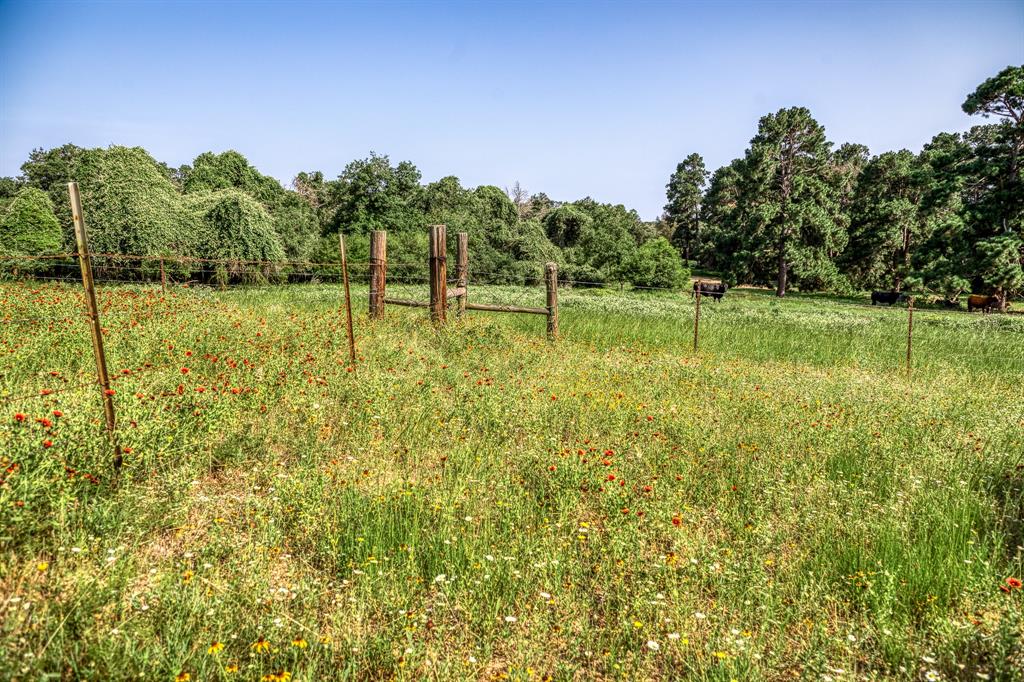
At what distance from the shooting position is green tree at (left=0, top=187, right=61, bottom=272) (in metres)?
35.1

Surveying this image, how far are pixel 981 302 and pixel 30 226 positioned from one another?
2384 inches

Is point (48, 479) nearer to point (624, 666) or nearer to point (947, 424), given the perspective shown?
point (624, 666)

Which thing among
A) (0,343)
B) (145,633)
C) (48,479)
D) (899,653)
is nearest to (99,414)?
(48,479)

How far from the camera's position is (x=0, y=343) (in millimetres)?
5949

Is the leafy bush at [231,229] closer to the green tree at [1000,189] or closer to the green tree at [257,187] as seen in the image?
the green tree at [257,187]

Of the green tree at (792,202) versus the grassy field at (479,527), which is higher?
the green tree at (792,202)

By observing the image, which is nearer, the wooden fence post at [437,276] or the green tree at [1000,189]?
the wooden fence post at [437,276]

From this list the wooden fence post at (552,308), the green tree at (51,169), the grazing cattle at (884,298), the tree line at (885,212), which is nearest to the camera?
the wooden fence post at (552,308)

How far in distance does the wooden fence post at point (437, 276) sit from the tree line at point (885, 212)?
27.0 meters

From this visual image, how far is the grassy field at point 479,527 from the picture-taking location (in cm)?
259

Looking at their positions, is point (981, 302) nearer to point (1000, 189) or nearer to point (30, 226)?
point (1000, 189)

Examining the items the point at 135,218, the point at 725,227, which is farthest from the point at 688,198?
the point at 135,218

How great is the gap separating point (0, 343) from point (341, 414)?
4257 mm

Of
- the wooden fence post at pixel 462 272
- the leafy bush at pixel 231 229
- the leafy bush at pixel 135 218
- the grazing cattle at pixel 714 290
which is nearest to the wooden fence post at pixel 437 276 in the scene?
the wooden fence post at pixel 462 272
